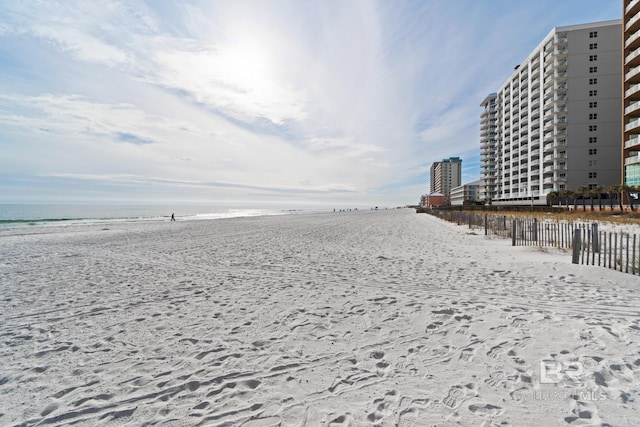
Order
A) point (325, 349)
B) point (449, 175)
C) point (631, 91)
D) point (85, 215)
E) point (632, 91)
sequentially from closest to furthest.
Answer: point (325, 349) < point (632, 91) < point (631, 91) < point (85, 215) < point (449, 175)

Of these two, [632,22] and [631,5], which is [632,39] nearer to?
[632,22]

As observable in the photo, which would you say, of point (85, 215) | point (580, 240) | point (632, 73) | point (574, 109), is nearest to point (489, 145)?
point (574, 109)

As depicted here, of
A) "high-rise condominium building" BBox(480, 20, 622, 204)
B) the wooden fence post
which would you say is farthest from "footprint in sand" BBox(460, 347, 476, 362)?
"high-rise condominium building" BBox(480, 20, 622, 204)

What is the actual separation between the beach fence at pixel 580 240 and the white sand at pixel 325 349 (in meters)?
0.84

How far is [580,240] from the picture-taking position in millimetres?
8977

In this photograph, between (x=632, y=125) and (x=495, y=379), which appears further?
(x=632, y=125)

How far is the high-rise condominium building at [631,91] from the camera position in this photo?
4075 centimetres

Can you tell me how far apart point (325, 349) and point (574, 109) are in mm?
81694

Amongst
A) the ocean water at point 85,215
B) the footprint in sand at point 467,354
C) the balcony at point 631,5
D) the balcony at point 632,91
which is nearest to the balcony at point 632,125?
the balcony at point 632,91

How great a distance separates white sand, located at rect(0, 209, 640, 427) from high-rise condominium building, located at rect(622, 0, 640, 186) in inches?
2037

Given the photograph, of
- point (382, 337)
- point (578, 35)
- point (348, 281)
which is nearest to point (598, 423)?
point (382, 337)

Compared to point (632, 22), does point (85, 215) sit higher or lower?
lower

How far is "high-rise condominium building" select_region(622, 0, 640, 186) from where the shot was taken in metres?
40.8

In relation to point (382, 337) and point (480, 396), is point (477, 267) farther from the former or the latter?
point (480, 396)
